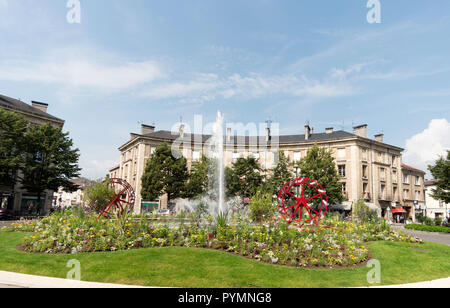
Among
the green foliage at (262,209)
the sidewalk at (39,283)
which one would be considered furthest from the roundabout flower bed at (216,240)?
the sidewalk at (39,283)

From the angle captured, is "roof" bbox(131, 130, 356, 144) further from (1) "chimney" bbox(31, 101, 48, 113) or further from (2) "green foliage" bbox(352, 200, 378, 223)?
(2) "green foliage" bbox(352, 200, 378, 223)

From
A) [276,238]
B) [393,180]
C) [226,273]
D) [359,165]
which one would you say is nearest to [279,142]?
[359,165]

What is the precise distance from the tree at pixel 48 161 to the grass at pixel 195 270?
23415 mm

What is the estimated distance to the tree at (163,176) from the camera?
36781mm

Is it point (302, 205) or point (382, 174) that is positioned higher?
point (382, 174)

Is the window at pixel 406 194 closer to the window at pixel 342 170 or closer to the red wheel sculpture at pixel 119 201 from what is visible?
the window at pixel 342 170

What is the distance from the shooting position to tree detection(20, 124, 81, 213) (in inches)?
1215

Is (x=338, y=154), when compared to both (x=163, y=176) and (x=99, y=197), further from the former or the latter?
(x=99, y=197)

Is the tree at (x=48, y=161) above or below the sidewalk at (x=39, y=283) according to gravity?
above

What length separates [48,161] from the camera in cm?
3191

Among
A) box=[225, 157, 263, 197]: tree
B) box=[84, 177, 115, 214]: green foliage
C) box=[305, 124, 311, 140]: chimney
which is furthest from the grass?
box=[305, 124, 311, 140]: chimney

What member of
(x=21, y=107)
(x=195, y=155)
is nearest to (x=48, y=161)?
(x=21, y=107)

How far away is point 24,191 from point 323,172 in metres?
36.0
